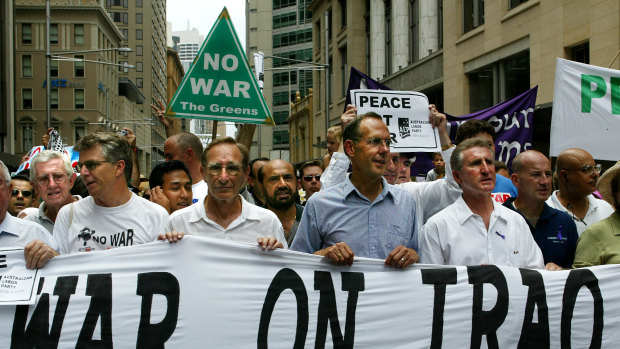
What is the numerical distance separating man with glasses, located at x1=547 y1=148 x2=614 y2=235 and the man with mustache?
1956 millimetres

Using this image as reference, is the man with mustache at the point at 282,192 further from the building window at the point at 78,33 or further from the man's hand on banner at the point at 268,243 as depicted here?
the building window at the point at 78,33

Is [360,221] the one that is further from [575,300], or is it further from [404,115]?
[404,115]

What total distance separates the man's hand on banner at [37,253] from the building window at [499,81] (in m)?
14.2

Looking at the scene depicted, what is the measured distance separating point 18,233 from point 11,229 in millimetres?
46

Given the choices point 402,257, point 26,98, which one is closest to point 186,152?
point 402,257

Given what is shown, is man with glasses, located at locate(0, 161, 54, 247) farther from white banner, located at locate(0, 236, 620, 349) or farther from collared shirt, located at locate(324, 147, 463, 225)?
collared shirt, located at locate(324, 147, 463, 225)

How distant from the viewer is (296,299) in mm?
3916

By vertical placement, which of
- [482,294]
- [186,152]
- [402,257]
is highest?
[186,152]

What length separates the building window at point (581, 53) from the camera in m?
13.9

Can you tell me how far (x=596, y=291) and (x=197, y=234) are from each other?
235 centimetres

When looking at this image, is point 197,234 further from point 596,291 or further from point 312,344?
point 596,291

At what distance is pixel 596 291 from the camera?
3996 millimetres

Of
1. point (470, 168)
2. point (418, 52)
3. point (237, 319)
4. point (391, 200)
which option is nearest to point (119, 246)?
point (237, 319)

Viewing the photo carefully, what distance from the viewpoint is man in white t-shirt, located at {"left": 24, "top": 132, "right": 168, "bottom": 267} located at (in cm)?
401
